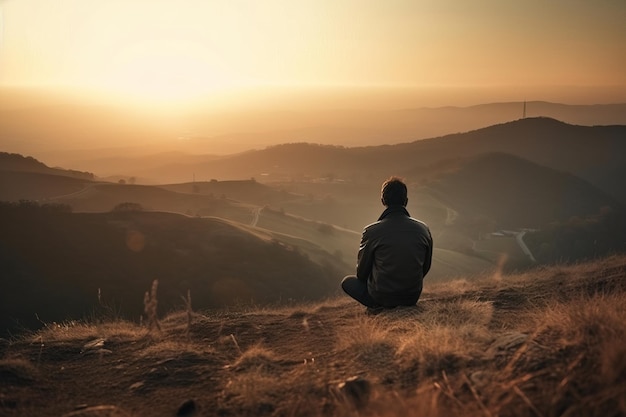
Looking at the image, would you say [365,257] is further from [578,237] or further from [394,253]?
[578,237]

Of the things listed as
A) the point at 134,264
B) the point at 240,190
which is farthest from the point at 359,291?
the point at 240,190

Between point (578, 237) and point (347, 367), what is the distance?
128m

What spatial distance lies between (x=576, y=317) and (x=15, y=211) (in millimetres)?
70074

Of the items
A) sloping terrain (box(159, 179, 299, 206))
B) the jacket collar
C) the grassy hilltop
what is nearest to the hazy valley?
the grassy hilltop

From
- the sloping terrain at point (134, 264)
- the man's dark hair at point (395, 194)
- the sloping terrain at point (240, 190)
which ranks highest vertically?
the man's dark hair at point (395, 194)

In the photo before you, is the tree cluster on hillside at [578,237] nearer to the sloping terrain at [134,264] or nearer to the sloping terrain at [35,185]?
the sloping terrain at [134,264]

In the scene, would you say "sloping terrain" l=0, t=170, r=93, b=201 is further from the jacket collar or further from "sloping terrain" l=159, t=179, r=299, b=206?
the jacket collar

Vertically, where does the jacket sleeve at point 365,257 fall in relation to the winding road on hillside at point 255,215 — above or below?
above

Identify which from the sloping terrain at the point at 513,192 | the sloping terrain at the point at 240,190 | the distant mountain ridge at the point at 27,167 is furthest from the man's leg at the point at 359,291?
the distant mountain ridge at the point at 27,167

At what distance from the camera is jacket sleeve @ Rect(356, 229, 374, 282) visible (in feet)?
20.8

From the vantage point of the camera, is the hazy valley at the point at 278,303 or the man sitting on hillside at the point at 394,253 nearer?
the hazy valley at the point at 278,303

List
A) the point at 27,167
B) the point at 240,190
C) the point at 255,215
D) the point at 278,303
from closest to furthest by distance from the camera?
the point at 278,303 → the point at 255,215 → the point at 27,167 → the point at 240,190

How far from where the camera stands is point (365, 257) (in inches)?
254

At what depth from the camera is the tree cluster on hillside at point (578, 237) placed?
103375 mm
